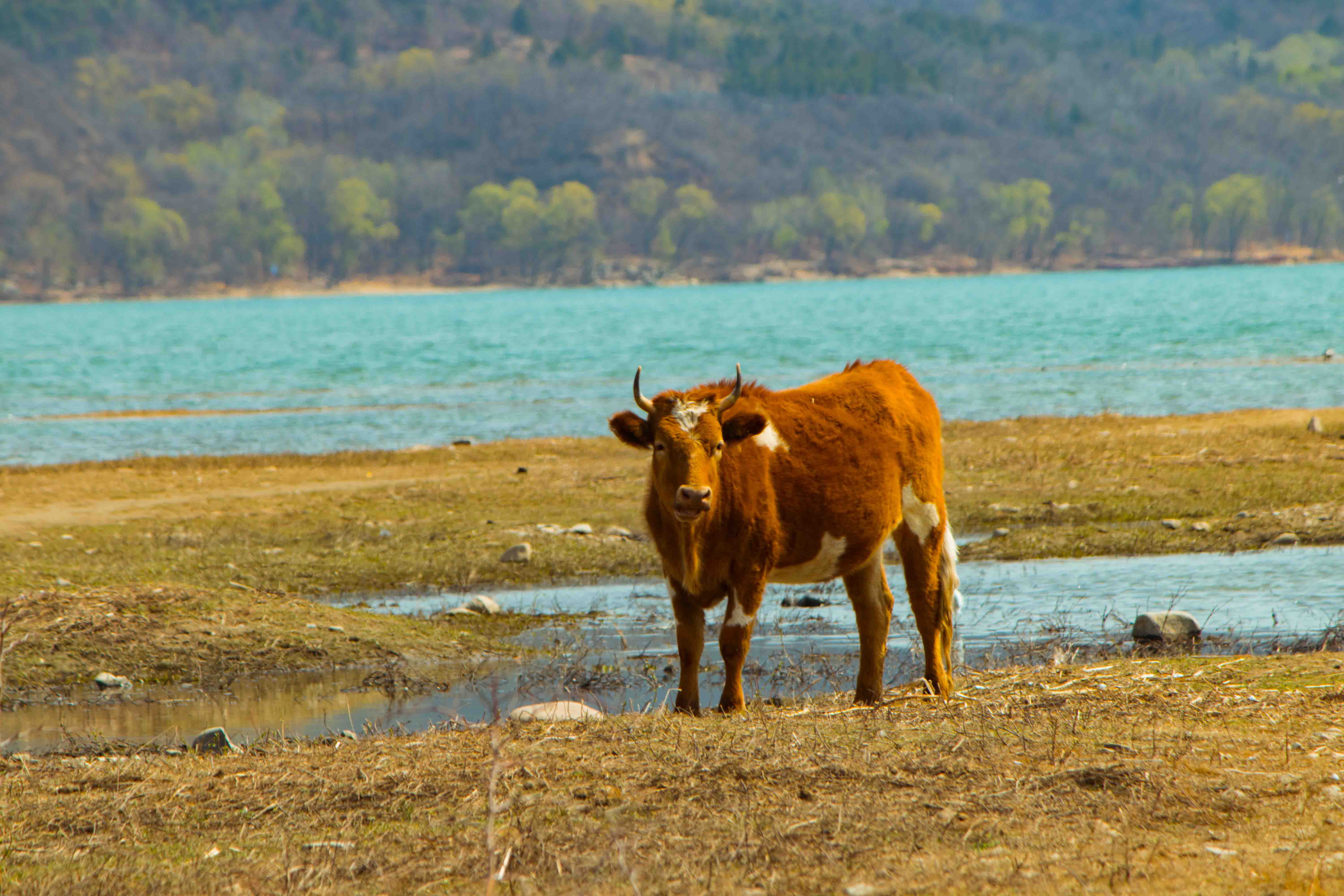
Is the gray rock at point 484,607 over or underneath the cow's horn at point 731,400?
underneath

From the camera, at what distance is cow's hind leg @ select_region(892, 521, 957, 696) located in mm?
9672

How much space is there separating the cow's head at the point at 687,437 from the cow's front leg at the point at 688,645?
0.61 metres

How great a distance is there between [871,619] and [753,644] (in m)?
3.29

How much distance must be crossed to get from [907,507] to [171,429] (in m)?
33.0

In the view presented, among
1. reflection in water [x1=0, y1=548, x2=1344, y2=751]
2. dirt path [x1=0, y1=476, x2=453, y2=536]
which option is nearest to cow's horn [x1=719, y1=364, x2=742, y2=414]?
reflection in water [x1=0, y1=548, x2=1344, y2=751]

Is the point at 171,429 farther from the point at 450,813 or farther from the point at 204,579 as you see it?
the point at 450,813

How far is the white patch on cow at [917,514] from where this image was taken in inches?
384

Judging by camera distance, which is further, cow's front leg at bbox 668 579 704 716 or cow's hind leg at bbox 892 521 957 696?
cow's hind leg at bbox 892 521 957 696

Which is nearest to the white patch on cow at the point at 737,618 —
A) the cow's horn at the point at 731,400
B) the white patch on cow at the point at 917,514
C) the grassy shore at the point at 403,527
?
the cow's horn at the point at 731,400

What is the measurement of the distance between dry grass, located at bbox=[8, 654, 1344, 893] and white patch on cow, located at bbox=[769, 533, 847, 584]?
92cm

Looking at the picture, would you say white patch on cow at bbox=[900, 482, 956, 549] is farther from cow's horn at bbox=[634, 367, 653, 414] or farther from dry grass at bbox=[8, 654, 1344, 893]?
cow's horn at bbox=[634, 367, 653, 414]

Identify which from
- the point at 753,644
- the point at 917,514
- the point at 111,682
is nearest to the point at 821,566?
the point at 917,514

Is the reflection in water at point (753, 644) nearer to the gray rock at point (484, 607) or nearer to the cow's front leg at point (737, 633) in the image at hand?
the gray rock at point (484, 607)

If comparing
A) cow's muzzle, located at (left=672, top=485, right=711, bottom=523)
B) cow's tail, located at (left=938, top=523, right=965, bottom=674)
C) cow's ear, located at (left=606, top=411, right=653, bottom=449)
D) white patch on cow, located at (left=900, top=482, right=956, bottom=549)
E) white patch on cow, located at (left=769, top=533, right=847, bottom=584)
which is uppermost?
cow's ear, located at (left=606, top=411, right=653, bottom=449)
